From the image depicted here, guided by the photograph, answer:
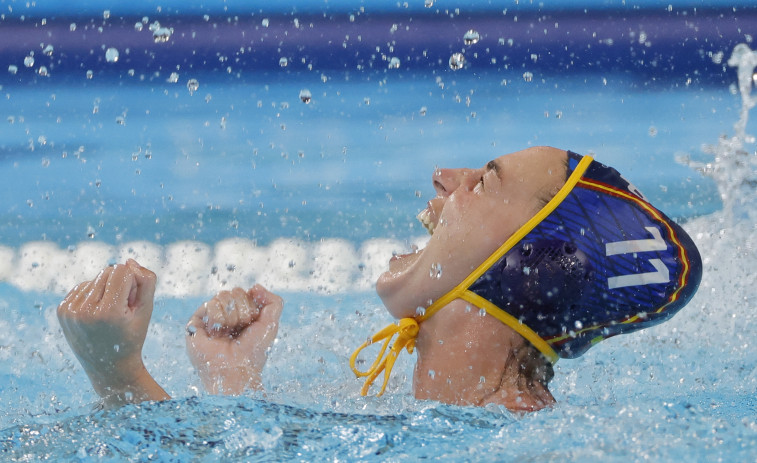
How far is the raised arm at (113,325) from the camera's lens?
63.4 inches

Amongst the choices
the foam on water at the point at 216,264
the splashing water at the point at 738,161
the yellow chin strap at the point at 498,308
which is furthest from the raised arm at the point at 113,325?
the splashing water at the point at 738,161

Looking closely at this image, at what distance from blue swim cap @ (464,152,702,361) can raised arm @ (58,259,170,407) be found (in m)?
0.62

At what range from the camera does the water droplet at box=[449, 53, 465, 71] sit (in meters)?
5.27

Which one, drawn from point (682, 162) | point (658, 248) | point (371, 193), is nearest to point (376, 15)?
point (371, 193)

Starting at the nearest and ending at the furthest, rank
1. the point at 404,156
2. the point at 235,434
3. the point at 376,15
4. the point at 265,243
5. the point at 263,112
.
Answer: the point at 235,434 → the point at 265,243 → the point at 404,156 → the point at 263,112 → the point at 376,15

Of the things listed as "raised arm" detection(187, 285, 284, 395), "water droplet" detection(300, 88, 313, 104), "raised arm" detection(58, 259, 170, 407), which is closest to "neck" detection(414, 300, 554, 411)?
"raised arm" detection(187, 285, 284, 395)

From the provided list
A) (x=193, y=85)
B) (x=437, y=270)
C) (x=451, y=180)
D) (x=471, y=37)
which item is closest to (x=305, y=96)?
(x=193, y=85)

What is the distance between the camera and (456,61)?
17.3ft

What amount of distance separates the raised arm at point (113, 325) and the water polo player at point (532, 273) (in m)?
0.52

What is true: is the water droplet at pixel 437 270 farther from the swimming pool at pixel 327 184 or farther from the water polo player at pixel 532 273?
the swimming pool at pixel 327 184

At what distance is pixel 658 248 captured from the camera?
1.65 metres

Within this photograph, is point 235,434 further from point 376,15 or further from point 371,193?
point 376,15

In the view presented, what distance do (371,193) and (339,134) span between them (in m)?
0.65

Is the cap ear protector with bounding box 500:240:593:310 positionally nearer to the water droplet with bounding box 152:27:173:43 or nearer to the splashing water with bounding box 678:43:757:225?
the splashing water with bounding box 678:43:757:225
